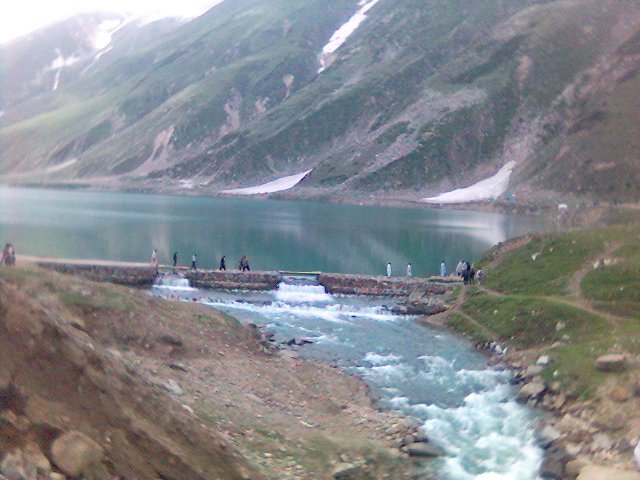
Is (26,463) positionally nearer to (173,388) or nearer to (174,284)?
(173,388)

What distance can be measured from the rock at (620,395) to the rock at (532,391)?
10.0 feet

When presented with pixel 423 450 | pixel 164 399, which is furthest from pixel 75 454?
pixel 423 450

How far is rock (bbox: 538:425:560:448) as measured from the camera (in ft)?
78.1

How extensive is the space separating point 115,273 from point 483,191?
116 metres

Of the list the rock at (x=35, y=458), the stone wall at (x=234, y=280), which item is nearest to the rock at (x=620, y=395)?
the rock at (x=35, y=458)

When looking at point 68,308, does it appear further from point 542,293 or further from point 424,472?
point 542,293

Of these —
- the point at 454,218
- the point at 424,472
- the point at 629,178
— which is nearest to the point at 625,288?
the point at 424,472

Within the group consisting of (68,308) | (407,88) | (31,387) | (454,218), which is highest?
(407,88)

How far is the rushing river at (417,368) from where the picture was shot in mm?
23047

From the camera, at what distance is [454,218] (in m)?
122

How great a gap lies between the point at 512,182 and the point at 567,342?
122888mm

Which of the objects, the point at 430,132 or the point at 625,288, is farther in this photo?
the point at 430,132

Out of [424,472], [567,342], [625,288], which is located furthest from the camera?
[625,288]

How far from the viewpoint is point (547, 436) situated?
79.4 feet
